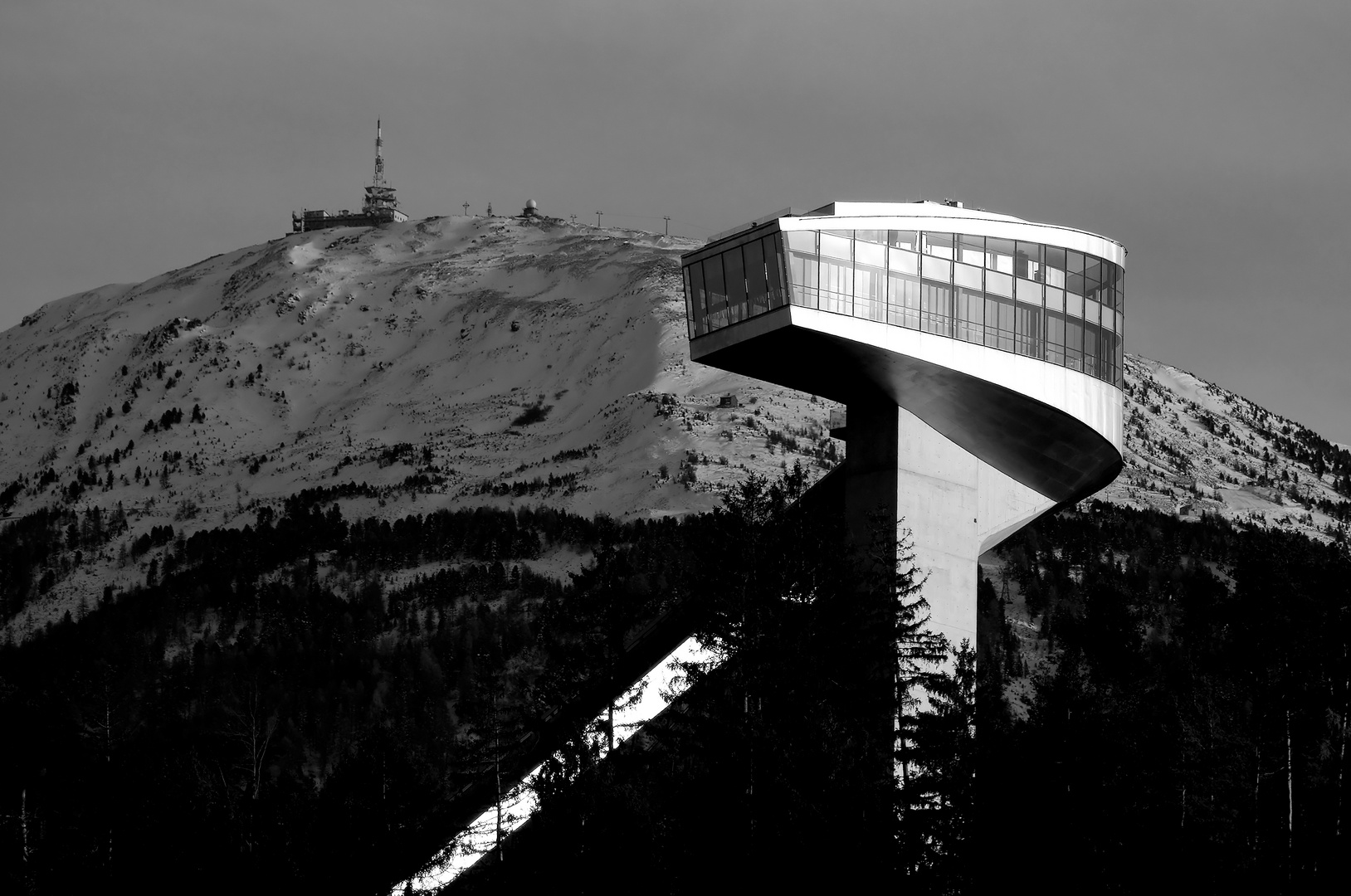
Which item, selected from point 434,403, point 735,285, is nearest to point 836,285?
point 735,285

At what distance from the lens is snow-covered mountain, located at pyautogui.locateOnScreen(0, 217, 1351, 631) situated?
344ft

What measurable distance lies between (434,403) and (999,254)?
86912 millimetres

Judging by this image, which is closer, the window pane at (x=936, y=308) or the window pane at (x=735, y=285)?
the window pane at (x=735, y=285)

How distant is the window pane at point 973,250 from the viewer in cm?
4112

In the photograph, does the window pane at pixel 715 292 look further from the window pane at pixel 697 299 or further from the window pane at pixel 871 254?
the window pane at pixel 871 254

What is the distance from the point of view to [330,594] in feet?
298

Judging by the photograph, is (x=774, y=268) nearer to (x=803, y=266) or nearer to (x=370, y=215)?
(x=803, y=266)

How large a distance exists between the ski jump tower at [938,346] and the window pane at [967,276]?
0.13 feet

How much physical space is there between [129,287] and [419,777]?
12914 centimetres

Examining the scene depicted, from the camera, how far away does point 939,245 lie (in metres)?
40.8

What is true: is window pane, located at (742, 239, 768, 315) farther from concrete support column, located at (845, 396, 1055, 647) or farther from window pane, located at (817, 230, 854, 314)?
concrete support column, located at (845, 396, 1055, 647)

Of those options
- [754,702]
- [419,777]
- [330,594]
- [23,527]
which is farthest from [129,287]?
[754,702]

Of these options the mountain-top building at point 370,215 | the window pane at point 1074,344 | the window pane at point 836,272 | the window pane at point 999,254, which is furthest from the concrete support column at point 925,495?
the mountain-top building at point 370,215

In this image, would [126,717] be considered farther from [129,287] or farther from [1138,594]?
[129,287]
